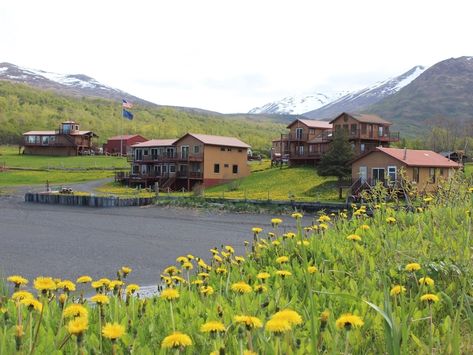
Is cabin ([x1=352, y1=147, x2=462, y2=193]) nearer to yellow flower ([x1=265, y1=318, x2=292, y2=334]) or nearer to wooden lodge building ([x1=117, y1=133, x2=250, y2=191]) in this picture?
wooden lodge building ([x1=117, y1=133, x2=250, y2=191])

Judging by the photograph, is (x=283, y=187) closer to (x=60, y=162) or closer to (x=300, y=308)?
(x=60, y=162)

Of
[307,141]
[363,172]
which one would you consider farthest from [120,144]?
[363,172]

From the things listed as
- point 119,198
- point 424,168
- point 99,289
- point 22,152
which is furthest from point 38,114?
point 99,289

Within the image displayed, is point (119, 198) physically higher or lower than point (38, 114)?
lower

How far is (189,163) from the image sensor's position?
64.8m

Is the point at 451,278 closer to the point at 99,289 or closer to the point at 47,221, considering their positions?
the point at 99,289

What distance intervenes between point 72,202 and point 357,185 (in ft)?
98.1

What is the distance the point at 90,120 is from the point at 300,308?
6423 inches

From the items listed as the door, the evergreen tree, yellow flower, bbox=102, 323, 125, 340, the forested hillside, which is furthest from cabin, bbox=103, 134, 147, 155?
yellow flower, bbox=102, 323, 125, 340

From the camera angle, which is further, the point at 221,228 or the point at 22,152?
the point at 22,152

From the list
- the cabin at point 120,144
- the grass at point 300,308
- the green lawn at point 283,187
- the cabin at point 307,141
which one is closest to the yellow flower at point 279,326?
the grass at point 300,308

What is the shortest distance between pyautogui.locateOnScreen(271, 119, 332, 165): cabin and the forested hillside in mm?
53955

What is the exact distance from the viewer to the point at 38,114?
15138 centimetres

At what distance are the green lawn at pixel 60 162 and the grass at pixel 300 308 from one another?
8353 cm
